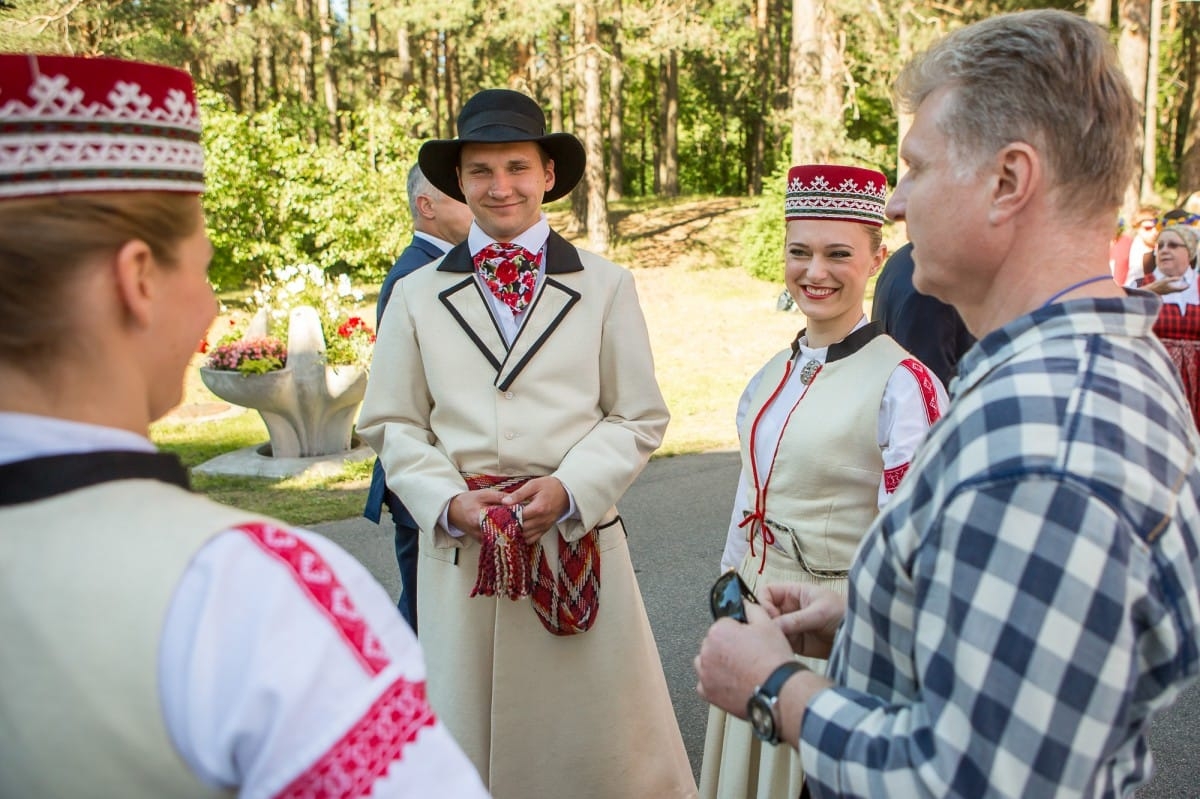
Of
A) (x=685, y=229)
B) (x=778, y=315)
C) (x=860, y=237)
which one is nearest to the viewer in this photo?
(x=860, y=237)

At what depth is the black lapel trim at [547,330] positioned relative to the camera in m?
2.98

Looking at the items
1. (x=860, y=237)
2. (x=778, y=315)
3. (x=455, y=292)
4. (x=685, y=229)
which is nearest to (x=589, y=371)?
(x=455, y=292)

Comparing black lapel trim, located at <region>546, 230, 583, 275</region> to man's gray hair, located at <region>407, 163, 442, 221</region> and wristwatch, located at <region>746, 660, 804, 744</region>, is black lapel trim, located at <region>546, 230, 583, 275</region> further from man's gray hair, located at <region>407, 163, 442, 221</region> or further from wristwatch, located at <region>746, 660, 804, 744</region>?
wristwatch, located at <region>746, 660, 804, 744</region>

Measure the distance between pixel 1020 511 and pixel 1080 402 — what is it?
172 mm

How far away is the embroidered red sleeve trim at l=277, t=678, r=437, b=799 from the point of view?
0.97 meters

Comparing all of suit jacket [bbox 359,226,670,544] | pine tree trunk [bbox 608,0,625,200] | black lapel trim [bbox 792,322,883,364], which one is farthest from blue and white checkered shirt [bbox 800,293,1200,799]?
pine tree trunk [bbox 608,0,625,200]

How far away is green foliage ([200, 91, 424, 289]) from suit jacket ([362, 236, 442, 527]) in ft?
45.2

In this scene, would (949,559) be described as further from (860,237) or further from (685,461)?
(685,461)

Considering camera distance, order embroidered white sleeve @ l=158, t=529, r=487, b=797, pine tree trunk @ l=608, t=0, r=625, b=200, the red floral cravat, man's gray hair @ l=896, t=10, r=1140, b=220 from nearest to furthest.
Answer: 1. embroidered white sleeve @ l=158, t=529, r=487, b=797
2. man's gray hair @ l=896, t=10, r=1140, b=220
3. the red floral cravat
4. pine tree trunk @ l=608, t=0, r=625, b=200

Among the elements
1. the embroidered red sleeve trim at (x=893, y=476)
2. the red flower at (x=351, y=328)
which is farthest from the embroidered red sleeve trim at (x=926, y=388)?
the red flower at (x=351, y=328)

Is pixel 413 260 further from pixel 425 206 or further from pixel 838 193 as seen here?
pixel 838 193

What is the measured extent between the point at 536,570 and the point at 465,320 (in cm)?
76

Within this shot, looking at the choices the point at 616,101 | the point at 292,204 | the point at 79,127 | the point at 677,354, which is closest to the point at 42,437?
the point at 79,127

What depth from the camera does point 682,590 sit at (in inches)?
214
